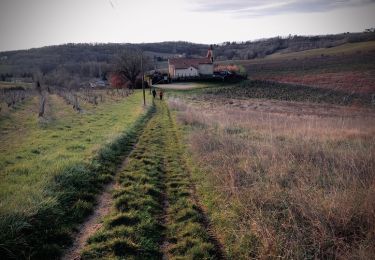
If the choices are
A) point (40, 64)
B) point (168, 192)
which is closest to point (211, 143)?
point (168, 192)

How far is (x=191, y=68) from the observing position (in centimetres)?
8100

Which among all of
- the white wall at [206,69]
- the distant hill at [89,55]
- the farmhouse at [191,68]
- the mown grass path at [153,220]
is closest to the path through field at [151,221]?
the mown grass path at [153,220]

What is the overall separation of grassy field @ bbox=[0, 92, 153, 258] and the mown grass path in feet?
2.36

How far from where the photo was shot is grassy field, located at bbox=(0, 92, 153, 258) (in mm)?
5309

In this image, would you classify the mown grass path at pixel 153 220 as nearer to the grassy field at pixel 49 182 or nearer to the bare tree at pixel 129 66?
the grassy field at pixel 49 182

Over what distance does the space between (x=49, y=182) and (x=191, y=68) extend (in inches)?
2986

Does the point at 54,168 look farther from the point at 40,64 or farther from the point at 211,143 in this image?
the point at 40,64

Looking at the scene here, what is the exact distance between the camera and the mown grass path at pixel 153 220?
5297mm

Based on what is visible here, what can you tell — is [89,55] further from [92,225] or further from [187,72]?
[92,225]

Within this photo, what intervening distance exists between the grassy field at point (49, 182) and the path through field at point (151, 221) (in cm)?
52

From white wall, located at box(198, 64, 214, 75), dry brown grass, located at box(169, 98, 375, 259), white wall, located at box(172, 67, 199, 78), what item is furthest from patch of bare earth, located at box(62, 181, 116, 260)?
white wall, located at box(198, 64, 214, 75)

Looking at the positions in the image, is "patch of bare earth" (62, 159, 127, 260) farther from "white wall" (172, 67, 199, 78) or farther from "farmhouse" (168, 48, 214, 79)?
"white wall" (172, 67, 199, 78)

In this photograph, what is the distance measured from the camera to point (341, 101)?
140ft

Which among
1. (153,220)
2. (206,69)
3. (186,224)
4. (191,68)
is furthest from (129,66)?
(186,224)
